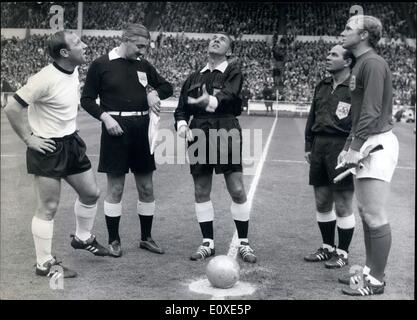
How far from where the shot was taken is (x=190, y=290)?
5.06 m

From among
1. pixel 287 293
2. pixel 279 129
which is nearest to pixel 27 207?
pixel 287 293

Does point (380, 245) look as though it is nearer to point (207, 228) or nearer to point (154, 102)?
point (207, 228)

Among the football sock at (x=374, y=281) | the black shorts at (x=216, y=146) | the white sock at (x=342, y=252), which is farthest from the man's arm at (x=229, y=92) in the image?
the football sock at (x=374, y=281)

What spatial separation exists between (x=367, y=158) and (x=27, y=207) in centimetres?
560

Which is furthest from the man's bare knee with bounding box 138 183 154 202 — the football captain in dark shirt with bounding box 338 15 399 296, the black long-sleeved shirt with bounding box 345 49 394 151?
the black long-sleeved shirt with bounding box 345 49 394 151

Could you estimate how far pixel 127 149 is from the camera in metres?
6.16

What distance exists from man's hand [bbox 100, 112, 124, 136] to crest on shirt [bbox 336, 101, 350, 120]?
7.41 ft

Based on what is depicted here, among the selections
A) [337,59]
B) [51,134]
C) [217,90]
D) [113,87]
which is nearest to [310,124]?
[337,59]

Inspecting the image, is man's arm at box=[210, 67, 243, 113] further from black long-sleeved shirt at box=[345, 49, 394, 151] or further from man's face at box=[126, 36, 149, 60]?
black long-sleeved shirt at box=[345, 49, 394, 151]

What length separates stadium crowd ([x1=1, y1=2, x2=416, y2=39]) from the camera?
124 feet

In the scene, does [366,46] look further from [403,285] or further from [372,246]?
[403,285]

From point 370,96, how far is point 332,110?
1.26 meters

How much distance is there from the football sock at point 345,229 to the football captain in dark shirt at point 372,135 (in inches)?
35.4

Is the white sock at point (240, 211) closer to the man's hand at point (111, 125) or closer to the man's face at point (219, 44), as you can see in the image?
the man's hand at point (111, 125)
